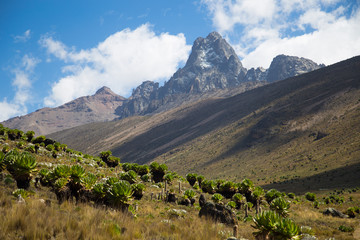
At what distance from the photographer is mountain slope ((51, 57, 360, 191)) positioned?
77562 millimetres

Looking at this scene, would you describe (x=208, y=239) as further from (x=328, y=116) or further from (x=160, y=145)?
(x=160, y=145)

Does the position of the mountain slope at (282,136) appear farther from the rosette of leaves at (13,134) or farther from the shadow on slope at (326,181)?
the rosette of leaves at (13,134)

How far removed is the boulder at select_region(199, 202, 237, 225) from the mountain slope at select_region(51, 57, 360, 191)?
57.2m

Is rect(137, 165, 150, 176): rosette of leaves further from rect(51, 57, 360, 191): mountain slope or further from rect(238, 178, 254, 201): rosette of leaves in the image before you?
rect(51, 57, 360, 191): mountain slope

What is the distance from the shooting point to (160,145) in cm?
17988

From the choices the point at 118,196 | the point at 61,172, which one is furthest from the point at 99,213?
the point at 61,172

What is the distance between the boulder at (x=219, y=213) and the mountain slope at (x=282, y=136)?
57.2m

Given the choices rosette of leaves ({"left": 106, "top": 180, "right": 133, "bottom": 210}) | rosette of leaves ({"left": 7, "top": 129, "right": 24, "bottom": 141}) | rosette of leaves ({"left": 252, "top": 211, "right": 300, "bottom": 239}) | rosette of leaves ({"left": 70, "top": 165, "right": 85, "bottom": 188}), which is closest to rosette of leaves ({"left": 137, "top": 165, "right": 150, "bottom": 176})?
rosette of leaves ({"left": 7, "top": 129, "right": 24, "bottom": 141})

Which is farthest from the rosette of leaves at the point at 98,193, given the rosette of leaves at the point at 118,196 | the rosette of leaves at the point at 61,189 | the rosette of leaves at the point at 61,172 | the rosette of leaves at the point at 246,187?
the rosette of leaves at the point at 246,187

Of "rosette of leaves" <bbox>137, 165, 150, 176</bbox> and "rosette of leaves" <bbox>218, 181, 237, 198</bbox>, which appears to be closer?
"rosette of leaves" <bbox>218, 181, 237, 198</bbox>

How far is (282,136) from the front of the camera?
108m

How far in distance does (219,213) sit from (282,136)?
106m

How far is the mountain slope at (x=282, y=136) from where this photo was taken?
7756 centimetres

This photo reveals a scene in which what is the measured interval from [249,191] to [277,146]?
85.9m
